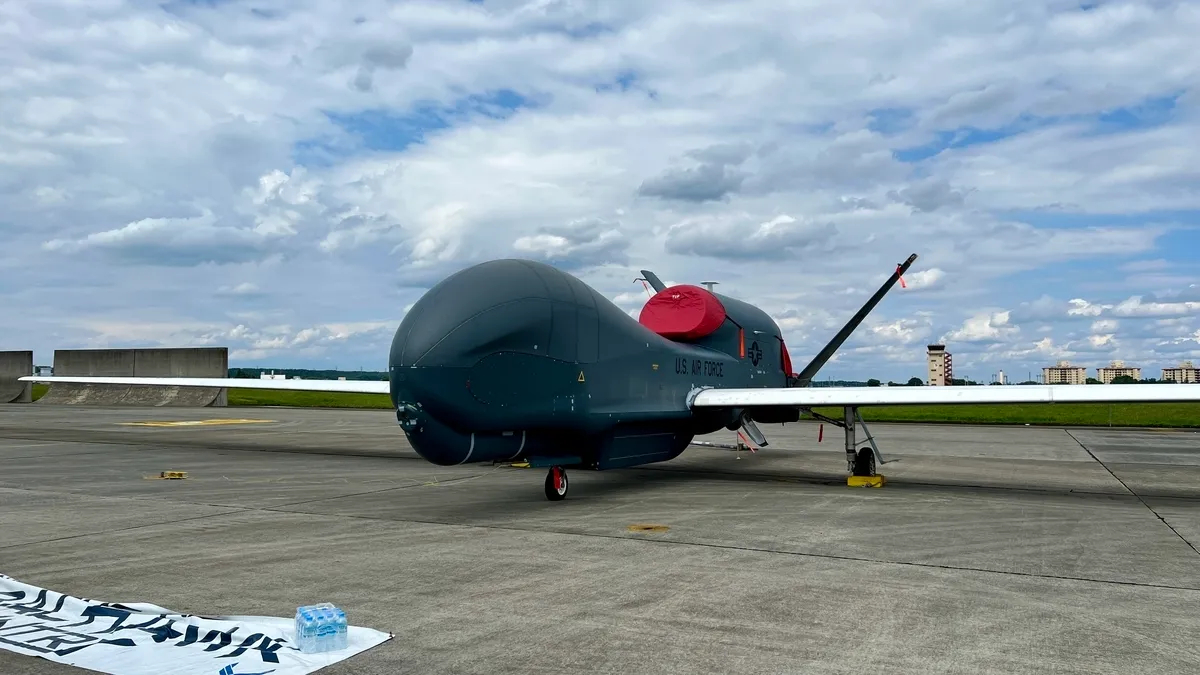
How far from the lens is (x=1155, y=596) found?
690 cm

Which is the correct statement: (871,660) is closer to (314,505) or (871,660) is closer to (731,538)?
(731,538)

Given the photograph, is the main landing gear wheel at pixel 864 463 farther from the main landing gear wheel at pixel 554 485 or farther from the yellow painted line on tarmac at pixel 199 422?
the yellow painted line on tarmac at pixel 199 422

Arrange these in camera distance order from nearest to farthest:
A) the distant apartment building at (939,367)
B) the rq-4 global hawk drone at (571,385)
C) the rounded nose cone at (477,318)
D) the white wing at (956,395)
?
the rounded nose cone at (477,318), the rq-4 global hawk drone at (571,385), the white wing at (956,395), the distant apartment building at (939,367)

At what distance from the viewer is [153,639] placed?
17.4 ft

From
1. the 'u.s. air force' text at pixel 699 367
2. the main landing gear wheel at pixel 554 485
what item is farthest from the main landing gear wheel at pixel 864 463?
the main landing gear wheel at pixel 554 485

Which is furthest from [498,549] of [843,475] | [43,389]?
[43,389]

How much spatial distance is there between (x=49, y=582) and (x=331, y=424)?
2758 cm

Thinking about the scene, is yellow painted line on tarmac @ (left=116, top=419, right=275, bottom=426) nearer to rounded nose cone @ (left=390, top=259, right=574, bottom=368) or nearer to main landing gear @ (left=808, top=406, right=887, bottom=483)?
rounded nose cone @ (left=390, top=259, right=574, bottom=368)

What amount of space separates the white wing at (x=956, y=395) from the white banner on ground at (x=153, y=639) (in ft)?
33.8

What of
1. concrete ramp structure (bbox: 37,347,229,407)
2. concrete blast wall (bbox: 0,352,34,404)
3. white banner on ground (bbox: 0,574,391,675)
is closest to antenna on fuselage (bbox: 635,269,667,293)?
white banner on ground (bbox: 0,574,391,675)

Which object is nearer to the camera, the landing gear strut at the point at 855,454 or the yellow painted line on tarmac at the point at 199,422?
the landing gear strut at the point at 855,454

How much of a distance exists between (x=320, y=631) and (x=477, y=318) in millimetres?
5643

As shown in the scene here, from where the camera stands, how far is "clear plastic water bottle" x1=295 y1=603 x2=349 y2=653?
16.8ft

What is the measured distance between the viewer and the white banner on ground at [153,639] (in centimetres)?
488
